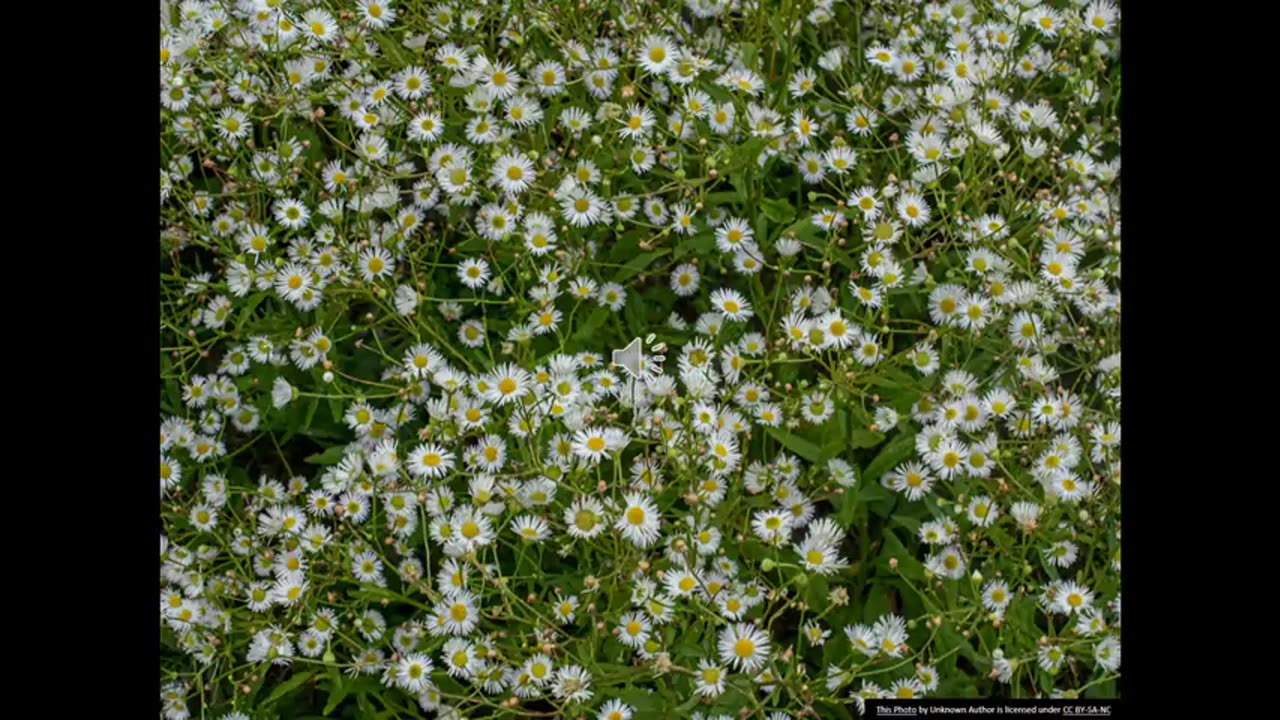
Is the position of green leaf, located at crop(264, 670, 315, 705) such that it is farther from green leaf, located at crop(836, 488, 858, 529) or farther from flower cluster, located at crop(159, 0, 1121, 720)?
green leaf, located at crop(836, 488, 858, 529)

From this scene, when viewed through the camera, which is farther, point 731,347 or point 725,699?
point 731,347

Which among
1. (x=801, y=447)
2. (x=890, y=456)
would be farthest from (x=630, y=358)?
(x=890, y=456)

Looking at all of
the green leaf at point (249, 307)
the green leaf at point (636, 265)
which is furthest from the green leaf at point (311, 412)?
the green leaf at point (636, 265)

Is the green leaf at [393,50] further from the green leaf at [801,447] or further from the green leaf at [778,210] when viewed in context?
the green leaf at [801,447]

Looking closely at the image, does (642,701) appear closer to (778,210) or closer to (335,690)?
(335,690)

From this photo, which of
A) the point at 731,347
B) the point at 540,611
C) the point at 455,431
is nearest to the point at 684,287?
the point at 731,347

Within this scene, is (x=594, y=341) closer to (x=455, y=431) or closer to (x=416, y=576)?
(x=455, y=431)
